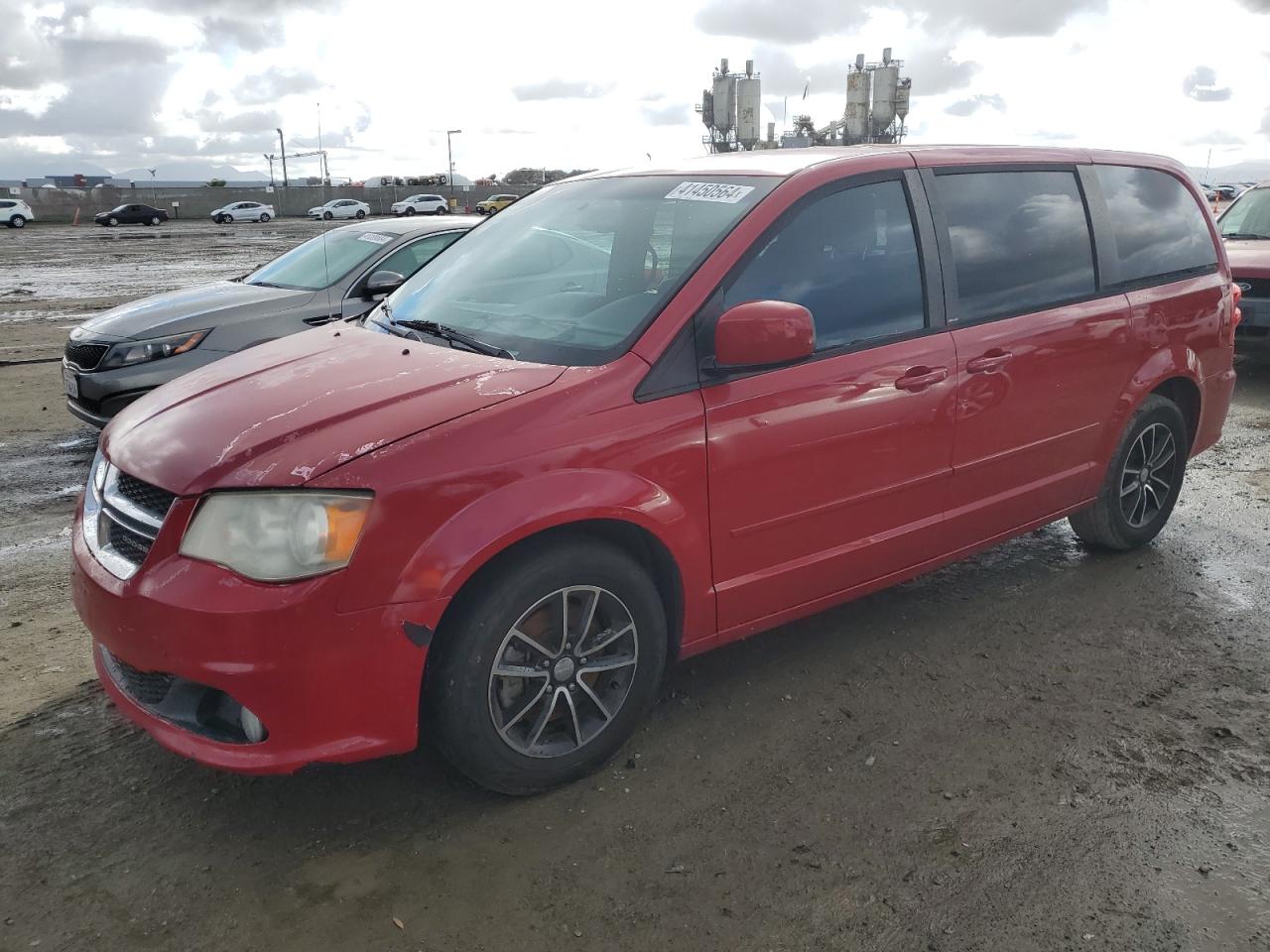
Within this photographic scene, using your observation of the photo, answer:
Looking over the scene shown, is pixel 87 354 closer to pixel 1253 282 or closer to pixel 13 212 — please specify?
pixel 1253 282

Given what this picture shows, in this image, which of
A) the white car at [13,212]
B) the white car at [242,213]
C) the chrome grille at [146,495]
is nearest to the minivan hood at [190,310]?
the chrome grille at [146,495]

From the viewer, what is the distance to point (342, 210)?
56281mm

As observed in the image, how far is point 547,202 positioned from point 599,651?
195cm

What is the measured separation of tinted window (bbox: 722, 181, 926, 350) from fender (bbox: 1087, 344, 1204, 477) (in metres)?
1.36

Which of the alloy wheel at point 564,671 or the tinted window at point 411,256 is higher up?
the tinted window at point 411,256

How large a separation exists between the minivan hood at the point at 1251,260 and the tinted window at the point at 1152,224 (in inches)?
172

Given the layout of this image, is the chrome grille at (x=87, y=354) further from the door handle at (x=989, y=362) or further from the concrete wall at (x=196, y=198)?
the concrete wall at (x=196, y=198)

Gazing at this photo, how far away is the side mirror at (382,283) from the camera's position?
259 inches

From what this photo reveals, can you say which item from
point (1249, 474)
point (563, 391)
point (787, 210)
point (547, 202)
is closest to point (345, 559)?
point (563, 391)

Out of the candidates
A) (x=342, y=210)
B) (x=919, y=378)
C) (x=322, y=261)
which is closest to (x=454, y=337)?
(x=919, y=378)

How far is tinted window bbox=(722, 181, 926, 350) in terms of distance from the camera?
3.25 meters

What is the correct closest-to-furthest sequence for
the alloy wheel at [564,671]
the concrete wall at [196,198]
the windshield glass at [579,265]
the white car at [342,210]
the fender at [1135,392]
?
1. the alloy wheel at [564,671]
2. the windshield glass at [579,265]
3. the fender at [1135,392]
4. the concrete wall at [196,198]
5. the white car at [342,210]

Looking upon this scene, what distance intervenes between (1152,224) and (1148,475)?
115cm

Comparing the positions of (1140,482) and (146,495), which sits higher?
(146,495)
